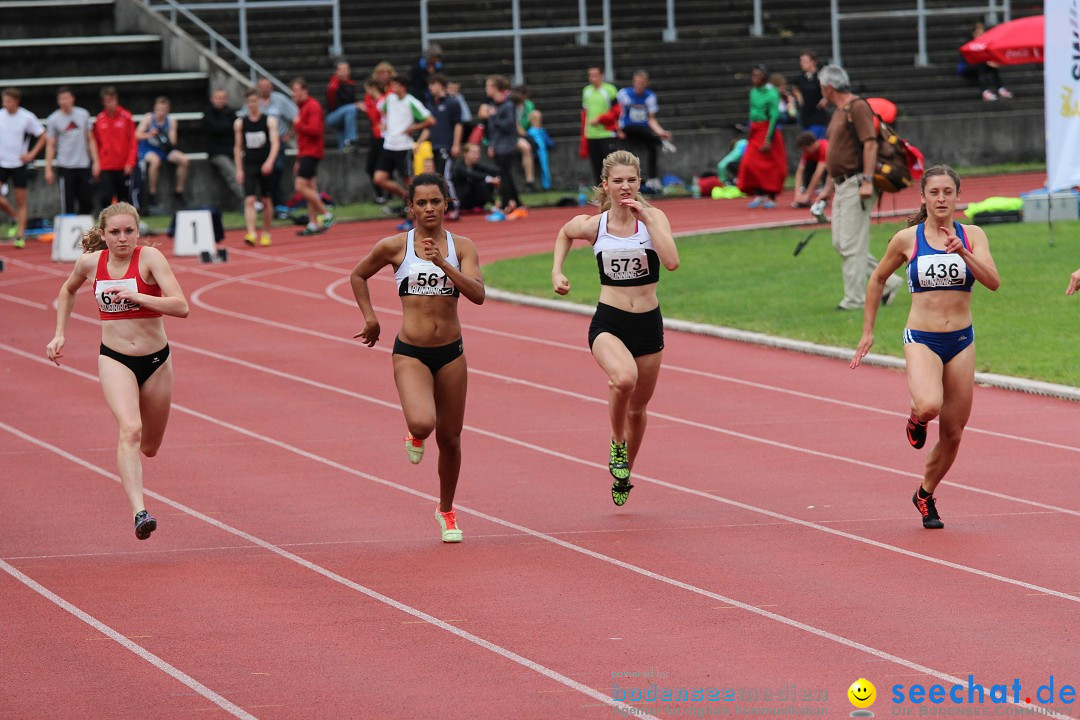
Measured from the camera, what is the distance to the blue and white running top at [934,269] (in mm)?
8547

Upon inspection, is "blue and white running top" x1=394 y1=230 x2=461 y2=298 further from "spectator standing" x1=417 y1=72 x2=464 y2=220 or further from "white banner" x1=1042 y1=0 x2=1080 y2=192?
"spectator standing" x1=417 y1=72 x2=464 y2=220

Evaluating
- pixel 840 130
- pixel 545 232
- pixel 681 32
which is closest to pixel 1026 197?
pixel 545 232

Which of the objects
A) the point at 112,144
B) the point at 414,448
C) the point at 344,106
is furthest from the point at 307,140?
the point at 414,448

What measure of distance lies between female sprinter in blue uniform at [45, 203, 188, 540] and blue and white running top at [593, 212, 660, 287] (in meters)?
2.29

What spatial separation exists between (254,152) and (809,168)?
28.7 feet

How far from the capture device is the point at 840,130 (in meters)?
15.3

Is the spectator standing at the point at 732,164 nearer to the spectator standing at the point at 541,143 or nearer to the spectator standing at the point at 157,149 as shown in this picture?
the spectator standing at the point at 541,143

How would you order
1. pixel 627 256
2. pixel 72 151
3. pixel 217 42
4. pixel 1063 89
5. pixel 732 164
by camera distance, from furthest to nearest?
pixel 217 42 → pixel 732 164 → pixel 72 151 → pixel 1063 89 → pixel 627 256

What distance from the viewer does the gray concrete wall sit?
2867 cm

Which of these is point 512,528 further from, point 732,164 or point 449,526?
point 732,164

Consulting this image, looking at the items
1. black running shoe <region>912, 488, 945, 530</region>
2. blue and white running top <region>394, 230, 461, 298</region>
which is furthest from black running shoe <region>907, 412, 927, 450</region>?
blue and white running top <region>394, 230, 461, 298</region>

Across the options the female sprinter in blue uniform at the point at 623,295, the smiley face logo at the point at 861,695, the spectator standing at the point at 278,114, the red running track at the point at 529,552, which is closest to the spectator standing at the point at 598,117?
the spectator standing at the point at 278,114

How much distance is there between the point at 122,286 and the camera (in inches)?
334

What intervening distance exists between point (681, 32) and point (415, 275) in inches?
1116
